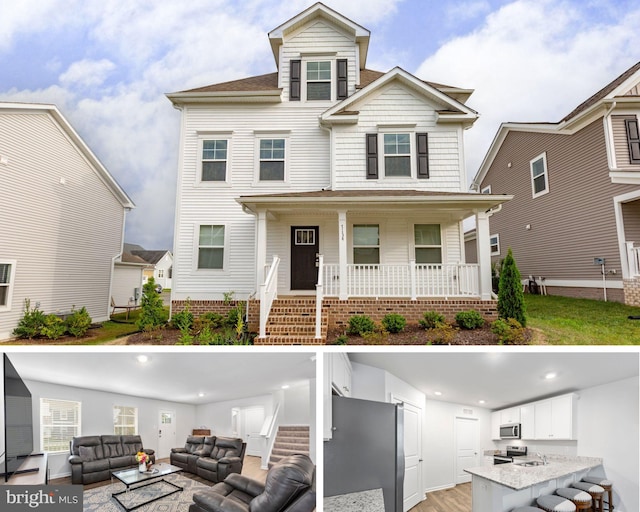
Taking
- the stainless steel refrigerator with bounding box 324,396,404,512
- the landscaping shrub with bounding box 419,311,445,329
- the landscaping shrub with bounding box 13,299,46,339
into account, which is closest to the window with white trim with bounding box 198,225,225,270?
the landscaping shrub with bounding box 13,299,46,339

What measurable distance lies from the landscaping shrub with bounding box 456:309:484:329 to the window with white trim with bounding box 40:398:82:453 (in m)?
4.09

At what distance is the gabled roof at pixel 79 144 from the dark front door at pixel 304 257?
2.48 meters

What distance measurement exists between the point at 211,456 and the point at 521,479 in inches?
115

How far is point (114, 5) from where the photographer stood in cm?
470

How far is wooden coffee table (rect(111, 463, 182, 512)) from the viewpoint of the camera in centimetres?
331

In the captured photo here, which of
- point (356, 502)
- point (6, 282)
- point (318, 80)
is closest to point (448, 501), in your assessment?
point (356, 502)

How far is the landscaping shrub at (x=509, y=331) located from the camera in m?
4.16

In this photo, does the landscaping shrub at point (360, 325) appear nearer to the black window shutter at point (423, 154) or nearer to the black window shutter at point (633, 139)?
the black window shutter at point (423, 154)

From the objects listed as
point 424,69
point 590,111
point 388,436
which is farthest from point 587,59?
point 388,436

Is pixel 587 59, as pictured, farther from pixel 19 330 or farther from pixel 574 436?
pixel 19 330

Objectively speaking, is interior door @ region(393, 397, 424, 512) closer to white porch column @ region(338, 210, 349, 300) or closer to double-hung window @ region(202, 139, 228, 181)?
white porch column @ region(338, 210, 349, 300)

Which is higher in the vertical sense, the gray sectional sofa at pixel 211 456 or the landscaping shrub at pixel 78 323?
the landscaping shrub at pixel 78 323

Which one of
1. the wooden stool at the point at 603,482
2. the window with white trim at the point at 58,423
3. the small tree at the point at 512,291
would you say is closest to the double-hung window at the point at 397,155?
the small tree at the point at 512,291

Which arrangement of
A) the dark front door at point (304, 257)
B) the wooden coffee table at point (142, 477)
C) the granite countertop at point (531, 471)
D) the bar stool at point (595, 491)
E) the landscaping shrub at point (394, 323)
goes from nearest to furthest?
the bar stool at point (595, 491)
the granite countertop at point (531, 471)
the wooden coffee table at point (142, 477)
the landscaping shrub at point (394, 323)
the dark front door at point (304, 257)
